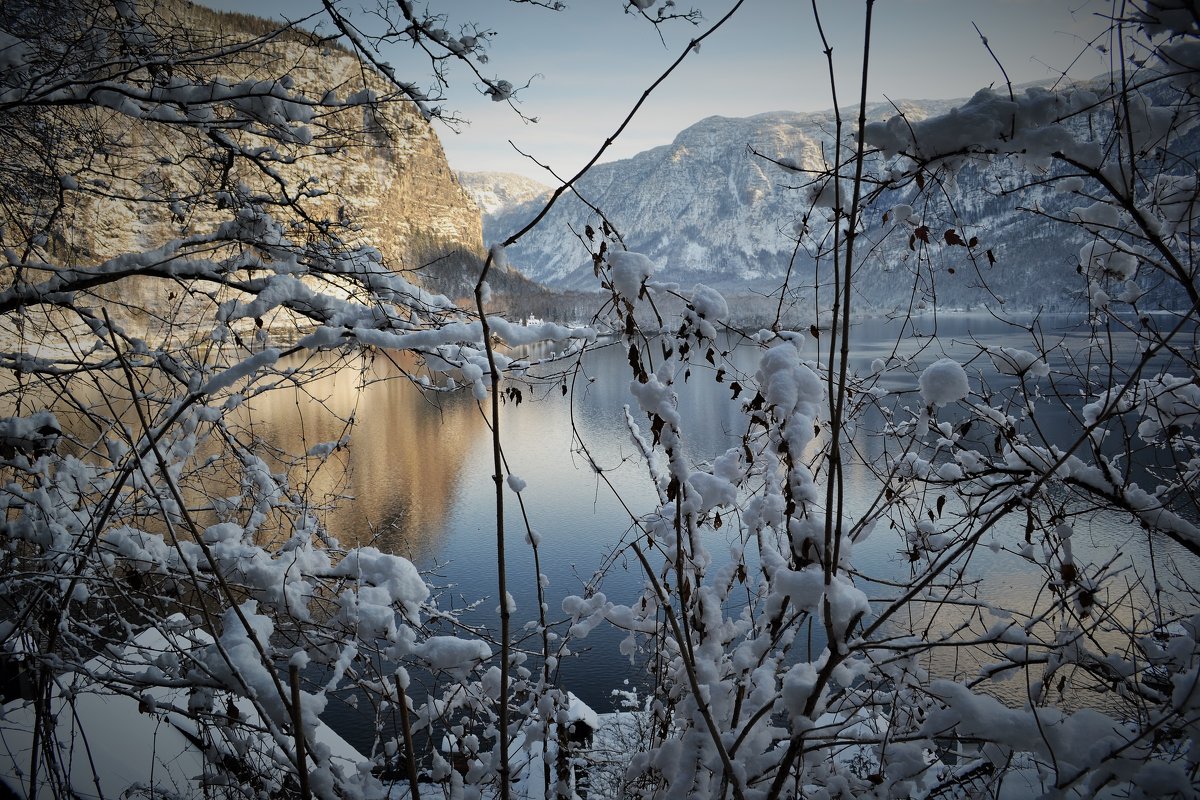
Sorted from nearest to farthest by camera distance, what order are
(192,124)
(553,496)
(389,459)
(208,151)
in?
(192,124) < (208,151) < (553,496) < (389,459)

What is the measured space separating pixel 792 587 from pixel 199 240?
2.87 meters

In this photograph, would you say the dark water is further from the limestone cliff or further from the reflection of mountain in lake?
the limestone cliff

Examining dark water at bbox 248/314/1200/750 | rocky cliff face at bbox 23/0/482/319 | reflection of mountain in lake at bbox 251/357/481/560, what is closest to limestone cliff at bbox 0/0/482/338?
rocky cliff face at bbox 23/0/482/319

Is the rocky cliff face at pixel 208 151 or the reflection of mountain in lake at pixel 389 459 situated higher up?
the rocky cliff face at pixel 208 151

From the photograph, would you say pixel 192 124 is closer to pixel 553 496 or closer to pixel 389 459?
pixel 553 496

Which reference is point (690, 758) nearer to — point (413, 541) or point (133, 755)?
point (133, 755)

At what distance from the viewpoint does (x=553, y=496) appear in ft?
50.6

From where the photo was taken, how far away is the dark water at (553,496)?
8.73 m

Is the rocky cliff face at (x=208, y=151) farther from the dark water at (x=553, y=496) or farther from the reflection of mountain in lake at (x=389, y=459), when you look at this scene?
the reflection of mountain in lake at (x=389, y=459)

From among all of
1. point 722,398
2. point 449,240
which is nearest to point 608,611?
Answer: point 722,398

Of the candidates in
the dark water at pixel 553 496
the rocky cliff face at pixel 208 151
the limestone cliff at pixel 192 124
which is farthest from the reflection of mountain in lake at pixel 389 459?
the limestone cliff at pixel 192 124

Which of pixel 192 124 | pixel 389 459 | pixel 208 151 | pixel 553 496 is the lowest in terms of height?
pixel 553 496

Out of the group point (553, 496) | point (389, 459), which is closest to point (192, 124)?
point (553, 496)

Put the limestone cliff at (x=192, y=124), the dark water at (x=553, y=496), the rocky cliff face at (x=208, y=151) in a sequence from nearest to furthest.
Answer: the limestone cliff at (x=192, y=124) < the rocky cliff face at (x=208, y=151) < the dark water at (x=553, y=496)
